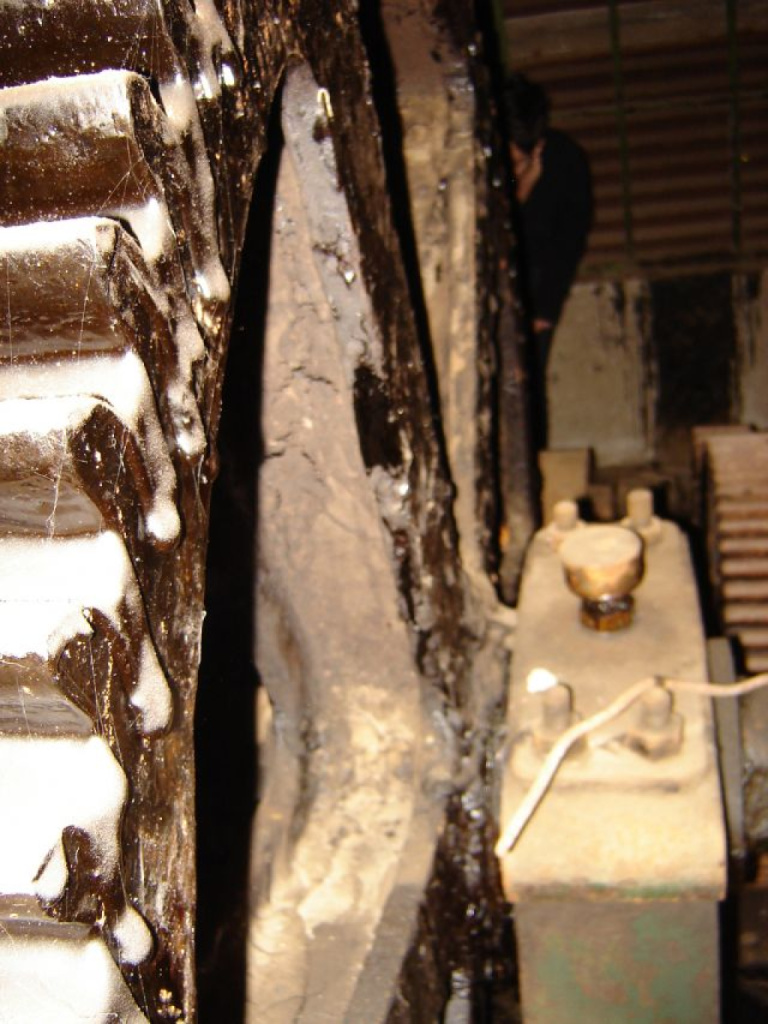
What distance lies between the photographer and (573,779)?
1456mm

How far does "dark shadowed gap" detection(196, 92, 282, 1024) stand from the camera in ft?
4.40

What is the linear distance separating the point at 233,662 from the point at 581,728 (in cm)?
64

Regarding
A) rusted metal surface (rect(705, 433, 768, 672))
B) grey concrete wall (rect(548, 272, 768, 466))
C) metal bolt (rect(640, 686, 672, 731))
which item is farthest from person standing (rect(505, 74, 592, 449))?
metal bolt (rect(640, 686, 672, 731))

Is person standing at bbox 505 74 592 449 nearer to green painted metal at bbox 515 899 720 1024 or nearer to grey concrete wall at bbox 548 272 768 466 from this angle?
grey concrete wall at bbox 548 272 768 466

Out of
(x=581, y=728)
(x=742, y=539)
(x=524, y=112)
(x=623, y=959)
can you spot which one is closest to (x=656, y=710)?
(x=581, y=728)

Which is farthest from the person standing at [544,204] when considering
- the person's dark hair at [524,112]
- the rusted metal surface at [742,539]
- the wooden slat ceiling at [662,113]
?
the rusted metal surface at [742,539]

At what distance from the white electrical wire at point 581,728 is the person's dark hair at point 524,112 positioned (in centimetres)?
264

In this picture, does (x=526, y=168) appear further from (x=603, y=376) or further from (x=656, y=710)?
(x=656, y=710)

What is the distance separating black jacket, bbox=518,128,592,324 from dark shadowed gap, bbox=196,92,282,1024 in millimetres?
2562

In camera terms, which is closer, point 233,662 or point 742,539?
point 233,662

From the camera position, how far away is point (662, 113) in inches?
167

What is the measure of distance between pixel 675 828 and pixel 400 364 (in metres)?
0.74

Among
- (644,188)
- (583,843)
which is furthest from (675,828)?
(644,188)

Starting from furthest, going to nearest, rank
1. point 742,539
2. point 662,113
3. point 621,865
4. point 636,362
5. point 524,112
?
point 636,362 → point 662,113 → point 524,112 → point 742,539 → point 621,865
